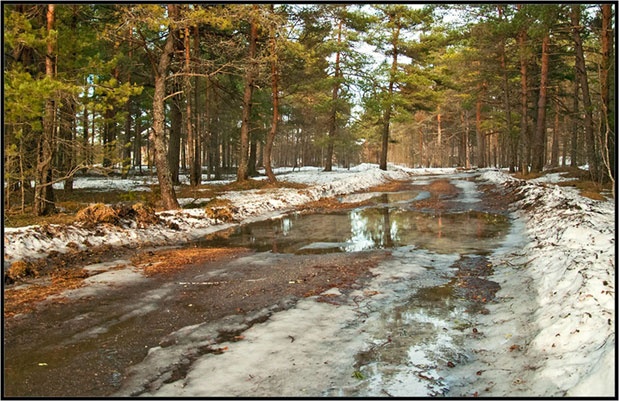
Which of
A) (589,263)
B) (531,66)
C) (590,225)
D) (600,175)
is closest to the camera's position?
(589,263)

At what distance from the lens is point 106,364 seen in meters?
3.83

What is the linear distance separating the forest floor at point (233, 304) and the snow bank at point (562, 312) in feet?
0.05

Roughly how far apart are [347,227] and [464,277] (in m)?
5.48

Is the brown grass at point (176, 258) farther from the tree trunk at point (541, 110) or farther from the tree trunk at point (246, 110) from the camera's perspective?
the tree trunk at point (541, 110)

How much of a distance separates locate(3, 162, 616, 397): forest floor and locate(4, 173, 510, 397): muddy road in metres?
0.03

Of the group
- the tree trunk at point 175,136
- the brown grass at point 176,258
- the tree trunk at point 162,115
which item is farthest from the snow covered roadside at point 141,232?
the tree trunk at point 175,136

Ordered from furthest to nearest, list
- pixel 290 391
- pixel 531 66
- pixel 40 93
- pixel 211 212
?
pixel 531 66 → pixel 211 212 → pixel 40 93 → pixel 290 391

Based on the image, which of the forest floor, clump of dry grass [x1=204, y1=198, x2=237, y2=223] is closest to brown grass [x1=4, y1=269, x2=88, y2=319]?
the forest floor

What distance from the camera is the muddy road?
3.52 m

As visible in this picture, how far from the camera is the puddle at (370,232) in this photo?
918cm

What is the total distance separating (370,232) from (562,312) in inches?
266

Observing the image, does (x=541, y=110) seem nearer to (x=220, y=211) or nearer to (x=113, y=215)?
(x=220, y=211)

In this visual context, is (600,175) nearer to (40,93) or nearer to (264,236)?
(264,236)

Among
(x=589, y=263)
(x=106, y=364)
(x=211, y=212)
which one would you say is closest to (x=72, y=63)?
(x=211, y=212)
